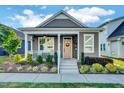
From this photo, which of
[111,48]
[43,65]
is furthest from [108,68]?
[111,48]

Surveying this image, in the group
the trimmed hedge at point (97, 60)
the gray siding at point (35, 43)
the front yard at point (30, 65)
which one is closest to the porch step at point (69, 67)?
the front yard at point (30, 65)

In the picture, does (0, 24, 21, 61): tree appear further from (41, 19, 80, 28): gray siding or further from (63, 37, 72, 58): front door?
(63, 37, 72, 58): front door

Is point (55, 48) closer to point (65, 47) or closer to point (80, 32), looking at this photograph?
Result: point (65, 47)

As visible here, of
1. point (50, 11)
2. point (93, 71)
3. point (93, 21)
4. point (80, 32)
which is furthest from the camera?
point (93, 21)

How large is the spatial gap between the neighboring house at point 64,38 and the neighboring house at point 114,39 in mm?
7214

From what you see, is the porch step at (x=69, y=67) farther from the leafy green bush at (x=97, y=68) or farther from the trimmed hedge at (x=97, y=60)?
the leafy green bush at (x=97, y=68)

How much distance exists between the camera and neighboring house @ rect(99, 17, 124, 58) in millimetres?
28734

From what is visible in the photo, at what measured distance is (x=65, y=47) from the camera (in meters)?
23.4

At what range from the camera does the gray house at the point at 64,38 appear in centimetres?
2112

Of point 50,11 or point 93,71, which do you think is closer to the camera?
point 93,71

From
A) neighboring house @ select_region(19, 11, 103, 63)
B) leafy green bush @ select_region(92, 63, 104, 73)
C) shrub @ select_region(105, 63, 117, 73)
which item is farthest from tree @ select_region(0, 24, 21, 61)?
shrub @ select_region(105, 63, 117, 73)

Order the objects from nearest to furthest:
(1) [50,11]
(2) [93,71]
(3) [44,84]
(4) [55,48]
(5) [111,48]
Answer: (3) [44,84] → (2) [93,71] → (4) [55,48] → (1) [50,11] → (5) [111,48]
